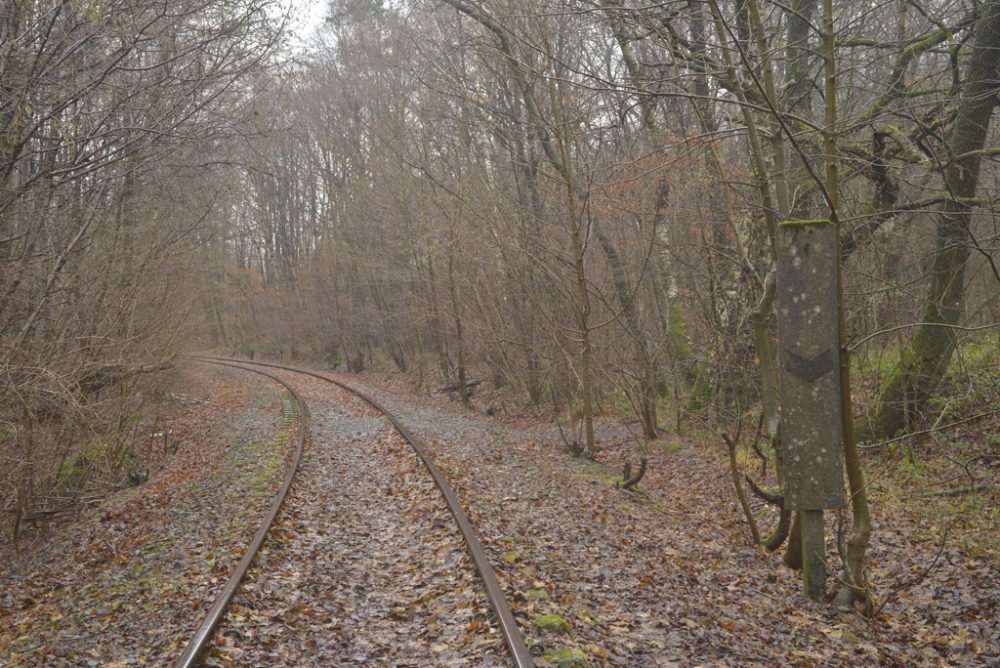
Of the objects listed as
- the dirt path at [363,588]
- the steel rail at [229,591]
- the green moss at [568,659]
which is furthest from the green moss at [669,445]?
the green moss at [568,659]

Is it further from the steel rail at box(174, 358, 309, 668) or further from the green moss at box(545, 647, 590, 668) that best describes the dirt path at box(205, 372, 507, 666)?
the green moss at box(545, 647, 590, 668)

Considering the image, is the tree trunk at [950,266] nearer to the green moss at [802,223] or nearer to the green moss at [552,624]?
the green moss at [802,223]

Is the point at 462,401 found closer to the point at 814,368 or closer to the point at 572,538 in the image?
the point at 572,538

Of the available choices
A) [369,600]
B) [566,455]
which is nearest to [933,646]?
[369,600]

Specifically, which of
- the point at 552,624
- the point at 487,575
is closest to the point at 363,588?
the point at 487,575

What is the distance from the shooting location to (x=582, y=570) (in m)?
7.02

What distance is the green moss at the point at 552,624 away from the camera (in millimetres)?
5418

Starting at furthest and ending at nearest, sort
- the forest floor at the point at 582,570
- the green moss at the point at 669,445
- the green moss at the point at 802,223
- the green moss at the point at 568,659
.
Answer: the green moss at the point at 669,445, the green moss at the point at 802,223, the forest floor at the point at 582,570, the green moss at the point at 568,659

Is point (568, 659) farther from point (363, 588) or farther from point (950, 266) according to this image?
point (950, 266)

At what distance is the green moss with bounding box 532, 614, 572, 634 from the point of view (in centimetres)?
542

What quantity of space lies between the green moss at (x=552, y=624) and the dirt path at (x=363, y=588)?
1.32 feet

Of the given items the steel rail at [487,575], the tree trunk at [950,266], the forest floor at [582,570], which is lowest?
the forest floor at [582,570]

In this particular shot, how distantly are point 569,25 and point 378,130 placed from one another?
39.4ft

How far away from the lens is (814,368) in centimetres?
602
